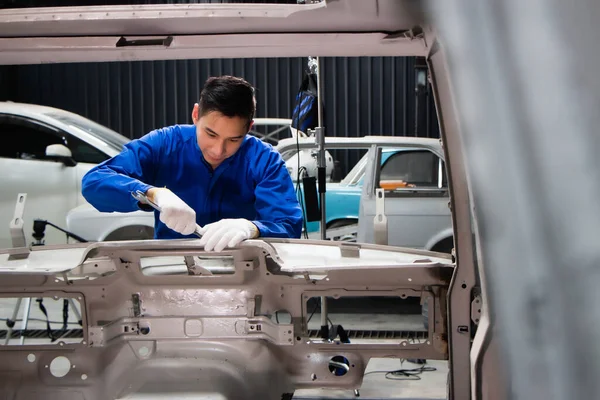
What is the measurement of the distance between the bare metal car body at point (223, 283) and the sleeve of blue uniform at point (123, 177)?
0.87 feet

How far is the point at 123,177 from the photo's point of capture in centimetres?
272

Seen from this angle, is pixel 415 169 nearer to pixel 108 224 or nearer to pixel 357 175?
pixel 357 175

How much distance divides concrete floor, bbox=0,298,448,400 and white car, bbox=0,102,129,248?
0.89 meters

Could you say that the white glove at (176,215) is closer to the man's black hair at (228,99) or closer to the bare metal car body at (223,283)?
the bare metal car body at (223,283)

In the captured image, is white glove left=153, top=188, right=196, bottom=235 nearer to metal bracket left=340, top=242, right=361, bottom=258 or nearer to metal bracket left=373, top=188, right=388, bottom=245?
metal bracket left=340, top=242, right=361, bottom=258

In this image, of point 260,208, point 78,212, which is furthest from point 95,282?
point 78,212

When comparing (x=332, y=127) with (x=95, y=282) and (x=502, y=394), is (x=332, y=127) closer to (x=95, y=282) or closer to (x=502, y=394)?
(x=95, y=282)

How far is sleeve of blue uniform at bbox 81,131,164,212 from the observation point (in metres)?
2.66

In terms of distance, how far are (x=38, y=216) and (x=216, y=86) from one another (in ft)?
13.4

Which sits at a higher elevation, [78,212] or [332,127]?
[332,127]

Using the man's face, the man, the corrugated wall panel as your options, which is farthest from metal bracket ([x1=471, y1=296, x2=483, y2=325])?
the corrugated wall panel

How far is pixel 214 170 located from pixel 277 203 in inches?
13.1

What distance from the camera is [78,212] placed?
19.4ft

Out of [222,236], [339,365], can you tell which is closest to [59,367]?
[339,365]
